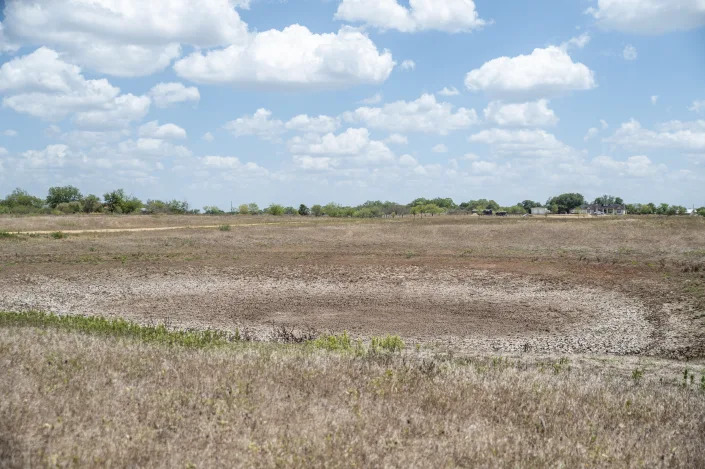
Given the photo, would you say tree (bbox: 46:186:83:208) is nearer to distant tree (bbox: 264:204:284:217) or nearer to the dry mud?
distant tree (bbox: 264:204:284:217)

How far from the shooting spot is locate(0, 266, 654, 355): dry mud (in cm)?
1942

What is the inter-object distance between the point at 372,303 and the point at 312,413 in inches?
704

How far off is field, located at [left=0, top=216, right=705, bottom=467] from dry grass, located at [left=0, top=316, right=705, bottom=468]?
3cm

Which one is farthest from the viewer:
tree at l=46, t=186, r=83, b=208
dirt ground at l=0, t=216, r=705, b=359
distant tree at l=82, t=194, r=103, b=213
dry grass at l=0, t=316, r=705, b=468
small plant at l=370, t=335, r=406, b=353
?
tree at l=46, t=186, r=83, b=208

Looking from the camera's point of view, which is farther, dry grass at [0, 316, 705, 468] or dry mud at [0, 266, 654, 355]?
dry mud at [0, 266, 654, 355]

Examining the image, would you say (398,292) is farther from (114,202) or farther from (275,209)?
(275,209)

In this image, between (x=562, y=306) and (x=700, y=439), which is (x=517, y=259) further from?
(x=700, y=439)

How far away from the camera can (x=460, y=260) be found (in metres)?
36.7

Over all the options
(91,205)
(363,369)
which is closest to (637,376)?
(363,369)

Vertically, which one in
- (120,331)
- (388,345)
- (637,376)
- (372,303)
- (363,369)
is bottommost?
(372,303)

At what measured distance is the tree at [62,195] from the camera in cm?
15912

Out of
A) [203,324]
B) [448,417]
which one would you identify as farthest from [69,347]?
[203,324]

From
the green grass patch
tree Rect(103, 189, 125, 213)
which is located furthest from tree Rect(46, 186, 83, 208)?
the green grass patch

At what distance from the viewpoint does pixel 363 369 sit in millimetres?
10375
